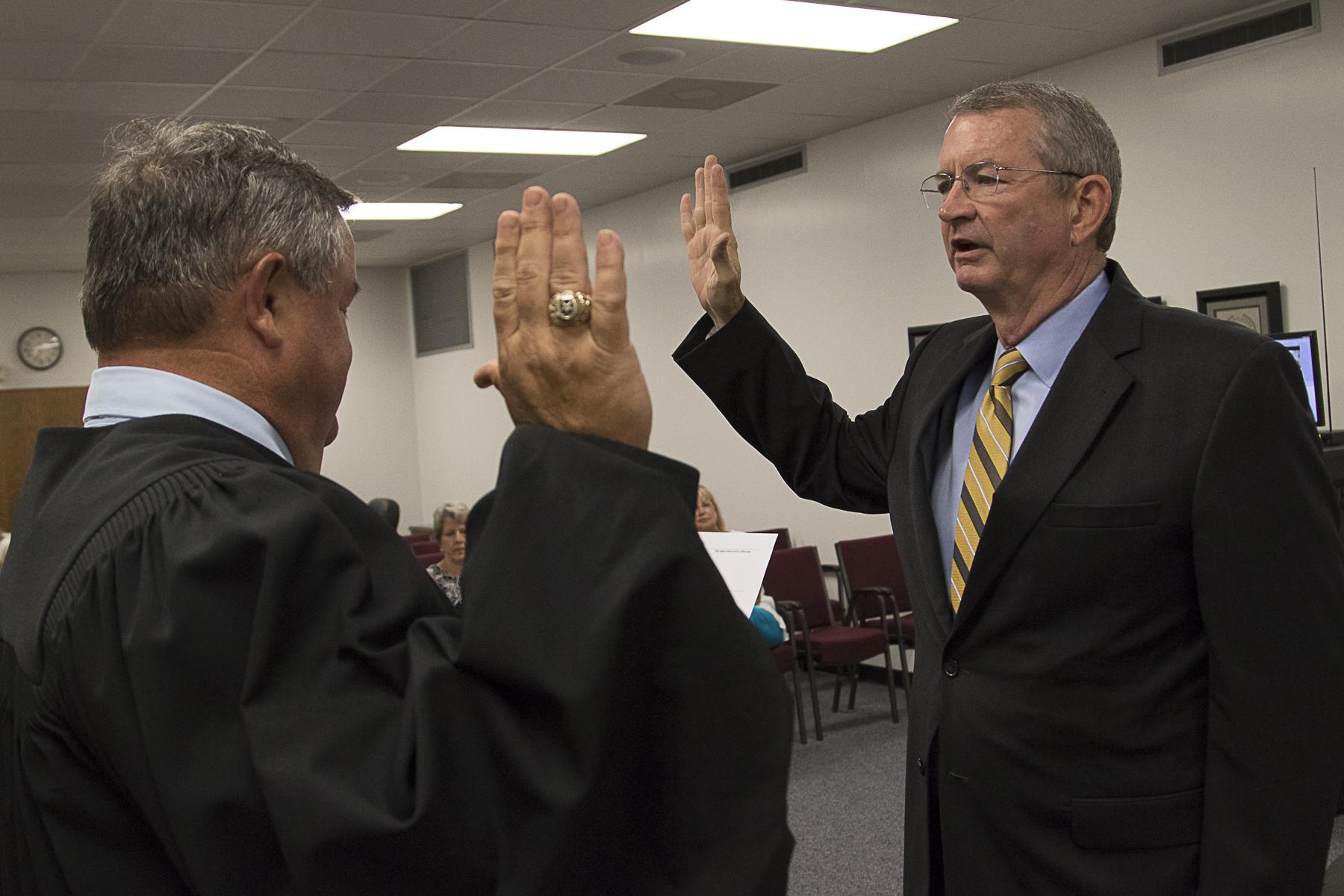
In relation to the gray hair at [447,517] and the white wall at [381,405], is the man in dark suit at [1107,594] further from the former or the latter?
the white wall at [381,405]

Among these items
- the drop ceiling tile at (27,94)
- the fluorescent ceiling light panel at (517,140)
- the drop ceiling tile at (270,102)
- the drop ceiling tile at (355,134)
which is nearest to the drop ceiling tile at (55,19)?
the drop ceiling tile at (27,94)

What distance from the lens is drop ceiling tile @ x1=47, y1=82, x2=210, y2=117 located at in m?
5.74

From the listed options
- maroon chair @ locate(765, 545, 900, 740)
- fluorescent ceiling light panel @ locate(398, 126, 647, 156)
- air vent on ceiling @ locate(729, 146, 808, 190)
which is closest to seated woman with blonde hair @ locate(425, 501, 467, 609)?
maroon chair @ locate(765, 545, 900, 740)

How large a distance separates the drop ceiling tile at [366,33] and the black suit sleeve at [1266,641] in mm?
4205

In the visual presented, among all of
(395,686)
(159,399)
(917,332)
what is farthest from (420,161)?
(395,686)

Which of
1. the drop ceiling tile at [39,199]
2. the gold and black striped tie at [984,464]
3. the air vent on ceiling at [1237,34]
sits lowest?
the gold and black striped tie at [984,464]

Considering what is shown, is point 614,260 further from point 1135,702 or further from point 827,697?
point 827,697

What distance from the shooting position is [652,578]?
0.86 m

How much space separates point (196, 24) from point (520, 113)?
217cm

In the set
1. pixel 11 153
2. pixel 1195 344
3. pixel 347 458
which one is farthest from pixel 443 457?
pixel 1195 344

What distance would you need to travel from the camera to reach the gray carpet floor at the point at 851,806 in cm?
429

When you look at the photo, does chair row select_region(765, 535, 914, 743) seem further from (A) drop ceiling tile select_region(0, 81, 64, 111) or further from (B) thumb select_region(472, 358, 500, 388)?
(B) thumb select_region(472, 358, 500, 388)

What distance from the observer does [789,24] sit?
5438mm

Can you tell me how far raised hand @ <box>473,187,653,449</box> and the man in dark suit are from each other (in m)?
0.87
